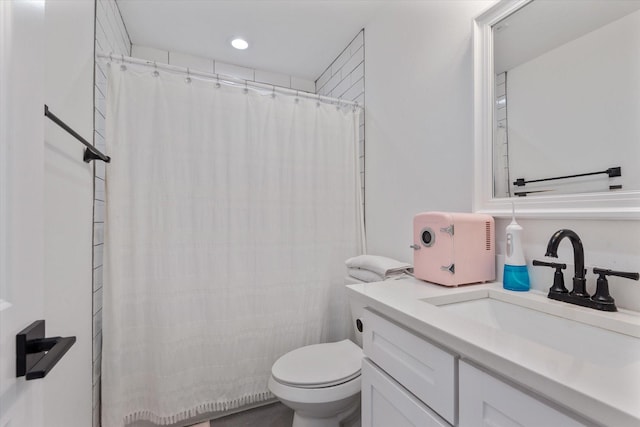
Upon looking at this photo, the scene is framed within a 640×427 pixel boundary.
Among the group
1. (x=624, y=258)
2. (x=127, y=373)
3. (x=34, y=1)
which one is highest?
(x=34, y=1)

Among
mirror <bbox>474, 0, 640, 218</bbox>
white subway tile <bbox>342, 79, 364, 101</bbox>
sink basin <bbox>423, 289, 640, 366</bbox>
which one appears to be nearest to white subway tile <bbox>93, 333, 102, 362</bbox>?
sink basin <bbox>423, 289, 640, 366</bbox>

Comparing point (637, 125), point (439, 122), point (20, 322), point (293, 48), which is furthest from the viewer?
point (293, 48)

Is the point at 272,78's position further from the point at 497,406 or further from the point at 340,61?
the point at 497,406

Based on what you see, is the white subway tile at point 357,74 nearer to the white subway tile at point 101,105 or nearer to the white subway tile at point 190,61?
the white subway tile at point 190,61

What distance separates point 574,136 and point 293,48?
188 centimetres

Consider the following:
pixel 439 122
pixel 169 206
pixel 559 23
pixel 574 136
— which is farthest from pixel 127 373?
pixel 559 23

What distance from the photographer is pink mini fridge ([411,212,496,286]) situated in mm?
990

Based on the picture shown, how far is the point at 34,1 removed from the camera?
0.52 m

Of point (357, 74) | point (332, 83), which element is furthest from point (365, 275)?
point (332, 83)

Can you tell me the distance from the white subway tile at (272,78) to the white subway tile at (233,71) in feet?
0.18

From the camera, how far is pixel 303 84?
8.53 ft

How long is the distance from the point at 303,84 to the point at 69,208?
6.97 ft

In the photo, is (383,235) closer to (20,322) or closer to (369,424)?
(369,424)

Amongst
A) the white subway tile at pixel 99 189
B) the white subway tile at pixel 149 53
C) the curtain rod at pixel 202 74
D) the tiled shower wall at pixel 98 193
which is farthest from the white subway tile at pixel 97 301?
the white subway tile at pixel 149 53
